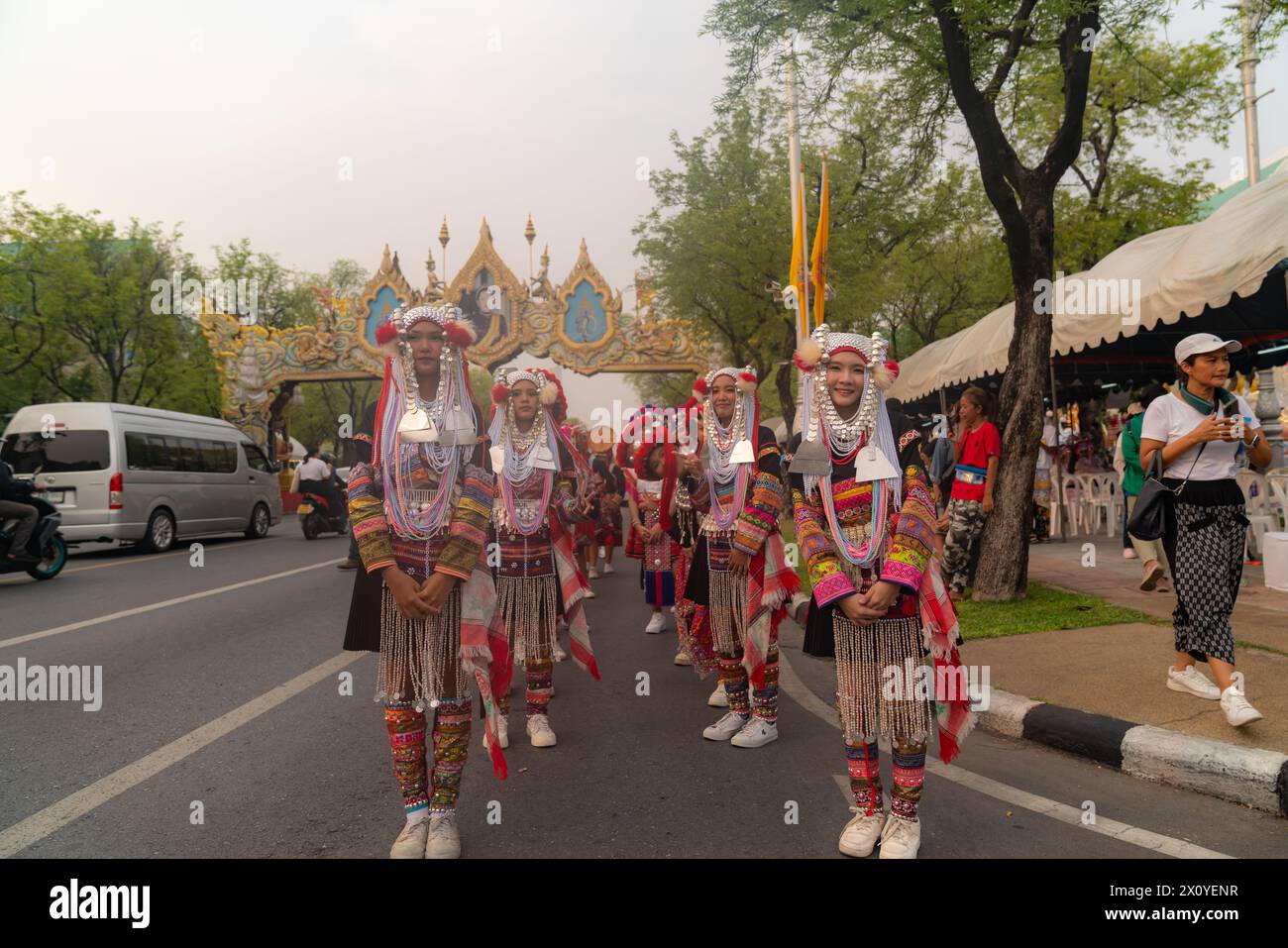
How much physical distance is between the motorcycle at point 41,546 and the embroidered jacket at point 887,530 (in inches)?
422

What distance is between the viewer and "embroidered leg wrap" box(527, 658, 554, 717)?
4672 millimetres

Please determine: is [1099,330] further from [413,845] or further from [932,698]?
[413,845]

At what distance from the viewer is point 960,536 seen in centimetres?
855

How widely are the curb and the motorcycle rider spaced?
10946 mm

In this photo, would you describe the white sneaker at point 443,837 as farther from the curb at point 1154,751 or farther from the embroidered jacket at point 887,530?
the curb at point 1154,751

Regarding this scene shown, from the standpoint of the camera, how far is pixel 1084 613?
7102 mm

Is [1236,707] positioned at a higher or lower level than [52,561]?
lower

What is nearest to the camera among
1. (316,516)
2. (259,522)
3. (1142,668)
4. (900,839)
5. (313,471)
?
(900,839)

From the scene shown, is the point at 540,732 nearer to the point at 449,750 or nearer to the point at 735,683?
the point at 735,683

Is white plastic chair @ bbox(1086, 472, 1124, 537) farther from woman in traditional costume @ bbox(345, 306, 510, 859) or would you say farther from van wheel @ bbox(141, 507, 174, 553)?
van wheel @ bbox(141, 507, 174, 553)

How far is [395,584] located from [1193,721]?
13.4 ft

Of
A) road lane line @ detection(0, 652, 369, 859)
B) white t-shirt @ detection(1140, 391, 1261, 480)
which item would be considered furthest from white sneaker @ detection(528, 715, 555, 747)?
white t-shirt @ detection(1140, 391, 1261, 480)

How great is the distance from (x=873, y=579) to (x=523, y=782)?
1.95m

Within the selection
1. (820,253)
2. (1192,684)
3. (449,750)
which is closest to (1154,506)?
(1192,684)
